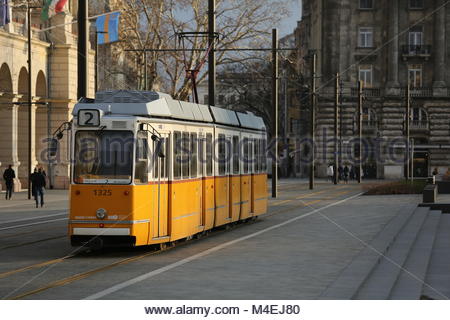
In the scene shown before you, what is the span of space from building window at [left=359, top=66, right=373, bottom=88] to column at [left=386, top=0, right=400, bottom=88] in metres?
1.90

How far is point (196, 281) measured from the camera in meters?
15.1

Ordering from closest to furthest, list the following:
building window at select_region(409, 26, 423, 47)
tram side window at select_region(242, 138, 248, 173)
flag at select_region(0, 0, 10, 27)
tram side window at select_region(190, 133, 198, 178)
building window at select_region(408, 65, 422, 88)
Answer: tram side window at select_region(190, 133, 198, 178), tram side window at select_region(242, 138, 248, 173), flag at select_region(0, 0, 10, 27), building window at select_region(408, 65, 422, 88), building window at select_region(409, 26, 423, 47)

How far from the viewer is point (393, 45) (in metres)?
94.6

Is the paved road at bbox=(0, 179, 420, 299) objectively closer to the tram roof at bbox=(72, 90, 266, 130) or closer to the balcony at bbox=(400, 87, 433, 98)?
the tram roof at bbox=(72, 90, 266, 130)

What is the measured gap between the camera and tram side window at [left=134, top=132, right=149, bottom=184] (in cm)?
1922

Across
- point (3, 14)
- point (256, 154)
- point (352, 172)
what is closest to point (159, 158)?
point (256, 154)

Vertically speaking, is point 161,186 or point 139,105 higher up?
point 139,105

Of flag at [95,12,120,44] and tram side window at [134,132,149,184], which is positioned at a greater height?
flag at [95,12,120,44]

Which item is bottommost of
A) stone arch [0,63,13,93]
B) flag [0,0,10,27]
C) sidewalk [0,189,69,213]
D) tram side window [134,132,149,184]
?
sidewalk [0,189,69,213]

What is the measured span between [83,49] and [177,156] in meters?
4.93

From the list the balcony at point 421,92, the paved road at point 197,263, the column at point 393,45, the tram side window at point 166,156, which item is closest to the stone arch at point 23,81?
the paved road at point 197,263

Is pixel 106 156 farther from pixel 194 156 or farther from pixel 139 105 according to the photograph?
pixel 194 156

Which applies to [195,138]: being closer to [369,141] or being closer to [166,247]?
[166,247]

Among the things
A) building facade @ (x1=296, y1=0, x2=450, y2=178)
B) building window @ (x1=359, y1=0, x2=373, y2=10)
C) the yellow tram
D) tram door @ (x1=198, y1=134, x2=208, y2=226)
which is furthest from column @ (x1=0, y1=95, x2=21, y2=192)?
building window @ (x1=359, y1=0, x2=373, y2=10)
